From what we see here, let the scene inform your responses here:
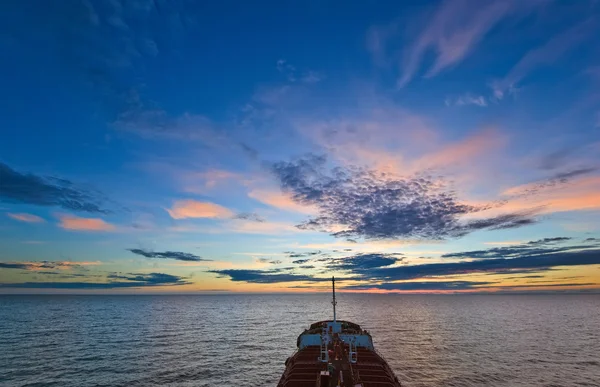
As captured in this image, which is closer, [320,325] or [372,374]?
[372,374]

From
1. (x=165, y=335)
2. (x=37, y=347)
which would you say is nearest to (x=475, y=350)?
(x=165, y=335)

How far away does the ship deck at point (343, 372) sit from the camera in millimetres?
40656

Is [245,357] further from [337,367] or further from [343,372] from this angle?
[343,372]

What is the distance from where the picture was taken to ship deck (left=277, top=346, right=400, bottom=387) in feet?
133

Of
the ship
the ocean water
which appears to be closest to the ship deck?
the ship

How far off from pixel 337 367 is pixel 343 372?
6.91ft

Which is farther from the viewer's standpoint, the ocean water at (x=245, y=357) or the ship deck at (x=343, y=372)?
the ocean water at (x=245, y=357)

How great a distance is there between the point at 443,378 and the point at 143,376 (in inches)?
2254

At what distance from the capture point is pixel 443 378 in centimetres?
6706

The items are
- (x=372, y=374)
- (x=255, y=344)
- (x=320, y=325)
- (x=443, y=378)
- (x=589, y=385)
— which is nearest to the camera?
(x=372, y=374)

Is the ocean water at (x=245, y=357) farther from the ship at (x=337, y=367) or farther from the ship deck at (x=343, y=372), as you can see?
the ship deck at (x=343, y=372)

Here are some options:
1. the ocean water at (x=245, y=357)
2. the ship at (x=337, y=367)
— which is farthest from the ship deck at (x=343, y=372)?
the ocean water at (x=245, y=357)

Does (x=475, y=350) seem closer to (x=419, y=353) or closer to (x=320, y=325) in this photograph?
(x=419, y=353)

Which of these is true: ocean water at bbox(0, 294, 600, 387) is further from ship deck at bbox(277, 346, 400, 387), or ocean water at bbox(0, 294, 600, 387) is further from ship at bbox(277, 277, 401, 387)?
ship deck at bbox(277, 346, 400, 387)
